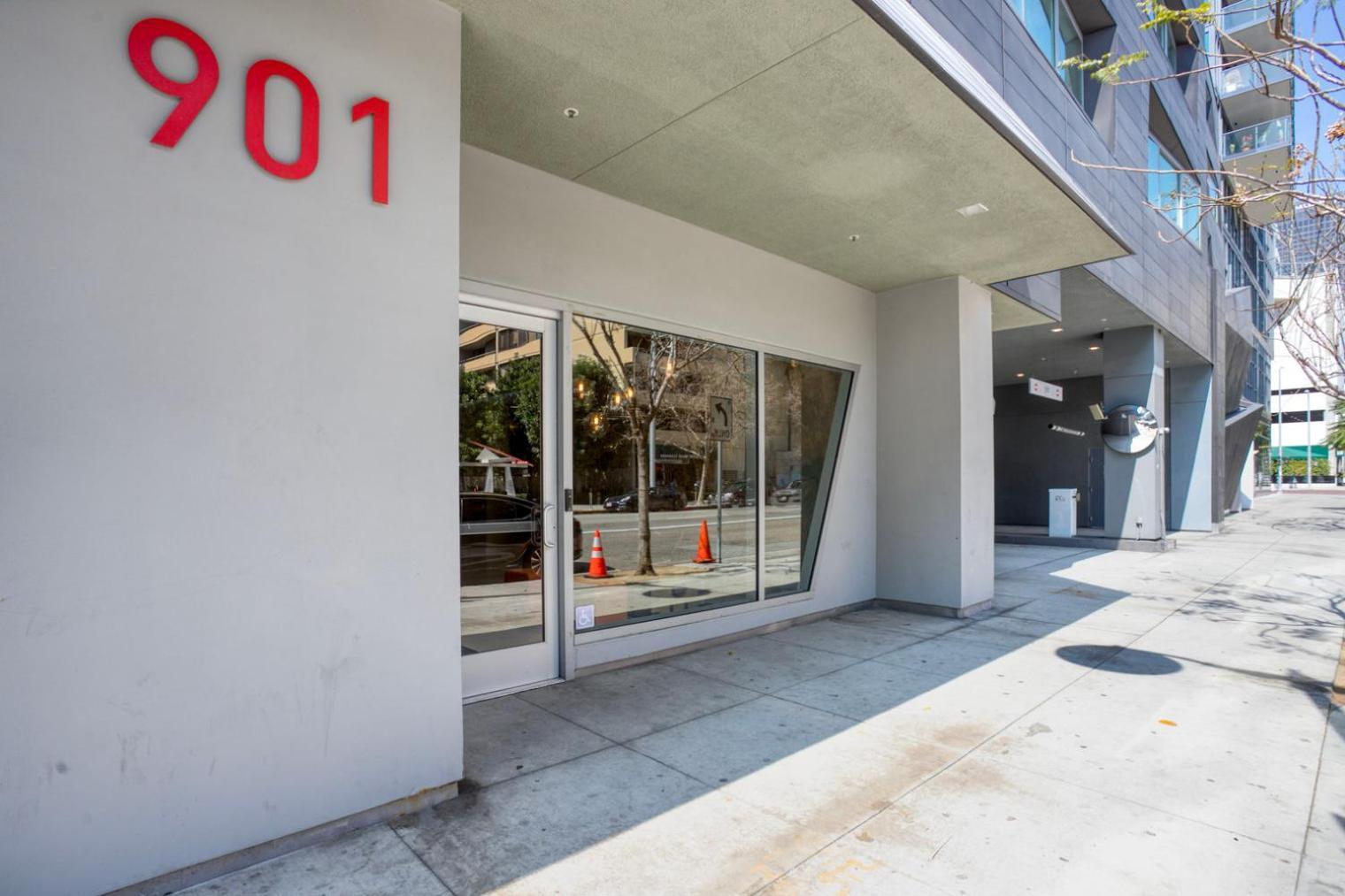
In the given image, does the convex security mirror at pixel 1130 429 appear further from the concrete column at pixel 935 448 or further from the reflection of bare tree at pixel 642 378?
the reflection of bare tree at pixel 642 378

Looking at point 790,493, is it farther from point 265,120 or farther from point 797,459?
point 265,120

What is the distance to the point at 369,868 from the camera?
2.67 metres

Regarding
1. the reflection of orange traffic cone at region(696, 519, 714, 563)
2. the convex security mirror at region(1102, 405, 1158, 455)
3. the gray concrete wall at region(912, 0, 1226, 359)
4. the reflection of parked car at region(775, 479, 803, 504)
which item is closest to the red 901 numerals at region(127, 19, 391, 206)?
the gray concrete wall at region(912, 0, 1226, 359)

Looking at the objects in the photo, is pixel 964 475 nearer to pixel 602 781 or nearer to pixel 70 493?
pixel 602 781

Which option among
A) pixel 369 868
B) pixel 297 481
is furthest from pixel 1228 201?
pixel 369 868

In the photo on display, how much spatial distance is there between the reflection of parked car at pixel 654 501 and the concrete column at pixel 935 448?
9.97 ft

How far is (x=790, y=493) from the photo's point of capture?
7.15 m

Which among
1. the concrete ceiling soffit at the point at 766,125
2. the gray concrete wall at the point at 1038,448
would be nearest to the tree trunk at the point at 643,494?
the concrete ceiling soffit at the point at 766,125

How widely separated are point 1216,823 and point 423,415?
13.4 feet

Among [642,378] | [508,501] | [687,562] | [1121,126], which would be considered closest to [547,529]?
[508,501]

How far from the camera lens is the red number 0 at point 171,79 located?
8.20 ft

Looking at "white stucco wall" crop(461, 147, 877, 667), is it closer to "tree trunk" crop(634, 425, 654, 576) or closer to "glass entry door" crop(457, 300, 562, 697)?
"glass entry door" crop(457, 300, 562, 697)

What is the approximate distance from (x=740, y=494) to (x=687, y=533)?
74cm

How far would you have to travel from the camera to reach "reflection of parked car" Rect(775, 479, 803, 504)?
22.8 feet
